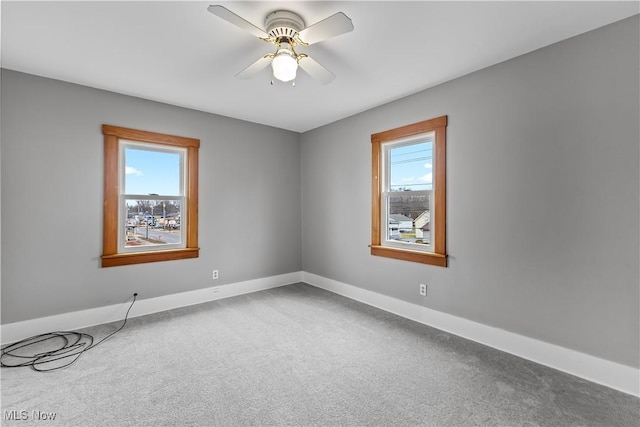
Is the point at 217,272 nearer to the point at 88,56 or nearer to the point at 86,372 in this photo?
the point at 86,372

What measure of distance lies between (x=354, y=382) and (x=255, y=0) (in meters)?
2.72

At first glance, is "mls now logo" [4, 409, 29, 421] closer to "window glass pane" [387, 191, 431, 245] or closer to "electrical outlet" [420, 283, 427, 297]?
"electrical outlet" [420, 283, 427, 297]

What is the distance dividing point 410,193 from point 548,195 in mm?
1366

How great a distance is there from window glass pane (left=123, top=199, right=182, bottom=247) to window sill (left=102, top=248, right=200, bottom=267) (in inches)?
6.0

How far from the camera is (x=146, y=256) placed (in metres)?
3.47

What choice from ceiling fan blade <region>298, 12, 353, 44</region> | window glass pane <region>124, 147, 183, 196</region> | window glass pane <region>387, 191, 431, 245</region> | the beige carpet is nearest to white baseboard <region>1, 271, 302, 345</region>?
the beige carpet

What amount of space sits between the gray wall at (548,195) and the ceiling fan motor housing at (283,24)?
1.78 metres

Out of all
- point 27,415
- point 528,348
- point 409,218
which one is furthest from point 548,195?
point 27,415

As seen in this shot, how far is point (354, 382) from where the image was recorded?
212cm

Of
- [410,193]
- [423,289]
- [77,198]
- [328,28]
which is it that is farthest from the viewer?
[410,193]

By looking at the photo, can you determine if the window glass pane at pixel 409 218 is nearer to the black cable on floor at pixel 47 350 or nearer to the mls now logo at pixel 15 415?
the black cable on floor at pixel 47 350

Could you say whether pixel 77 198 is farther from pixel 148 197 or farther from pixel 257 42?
pixel 257 42

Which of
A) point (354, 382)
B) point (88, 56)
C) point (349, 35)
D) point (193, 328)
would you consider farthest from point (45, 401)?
point (349, 35)

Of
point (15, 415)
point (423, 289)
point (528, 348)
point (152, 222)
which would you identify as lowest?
point (15, 415)
